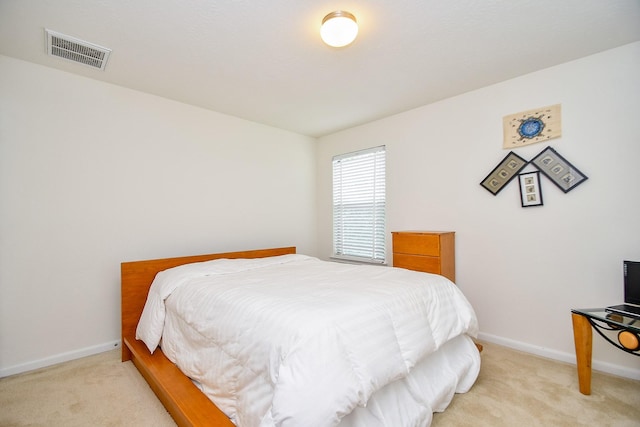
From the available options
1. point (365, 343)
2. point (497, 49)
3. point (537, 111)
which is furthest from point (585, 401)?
point (497, 49)

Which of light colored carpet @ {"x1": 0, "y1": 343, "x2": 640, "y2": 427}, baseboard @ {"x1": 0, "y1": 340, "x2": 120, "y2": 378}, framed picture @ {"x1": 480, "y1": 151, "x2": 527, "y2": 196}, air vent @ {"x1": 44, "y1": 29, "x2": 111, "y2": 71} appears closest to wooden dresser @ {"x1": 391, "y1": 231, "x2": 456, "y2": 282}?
framed picture @ {"x1": 480, "y1": 151, "x2": 527, "y2": 196}

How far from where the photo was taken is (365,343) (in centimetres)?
131

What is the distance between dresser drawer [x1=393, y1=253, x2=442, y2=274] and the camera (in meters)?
2.72

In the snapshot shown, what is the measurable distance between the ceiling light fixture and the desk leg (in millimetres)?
2399

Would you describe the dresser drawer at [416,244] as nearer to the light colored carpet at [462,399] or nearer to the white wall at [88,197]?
the light colored carpet at [462,399]

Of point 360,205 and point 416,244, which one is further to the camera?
point 360,205

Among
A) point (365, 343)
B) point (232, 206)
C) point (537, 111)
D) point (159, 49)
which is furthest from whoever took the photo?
point (232, 206)

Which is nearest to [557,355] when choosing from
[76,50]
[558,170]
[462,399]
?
[462,399]

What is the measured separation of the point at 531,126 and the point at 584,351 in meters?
1.80

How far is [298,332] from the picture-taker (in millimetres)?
1221

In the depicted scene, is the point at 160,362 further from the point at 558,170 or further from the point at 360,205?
the point at 558,170

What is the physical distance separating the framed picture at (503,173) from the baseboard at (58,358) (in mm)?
3828

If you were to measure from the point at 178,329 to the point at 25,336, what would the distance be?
1363mm

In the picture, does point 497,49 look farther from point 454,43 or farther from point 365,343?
point 365,343
